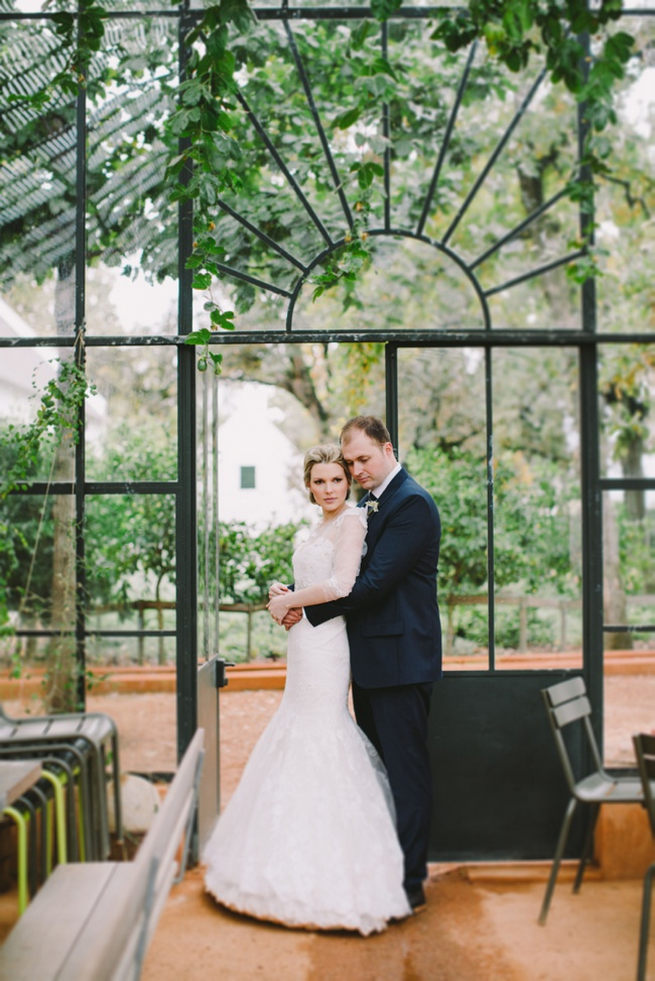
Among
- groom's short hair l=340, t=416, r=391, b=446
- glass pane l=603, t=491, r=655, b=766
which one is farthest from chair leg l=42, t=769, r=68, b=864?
glass pane l=603, t=491, r=655, b=766

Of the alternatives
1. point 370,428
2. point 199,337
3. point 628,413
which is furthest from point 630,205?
point 199,337

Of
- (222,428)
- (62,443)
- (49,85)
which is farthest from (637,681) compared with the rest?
(49,85)

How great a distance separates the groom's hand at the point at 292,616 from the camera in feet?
11.9

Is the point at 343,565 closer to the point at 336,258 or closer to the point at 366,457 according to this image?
the point at 366,457

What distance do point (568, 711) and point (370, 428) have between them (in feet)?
4.28

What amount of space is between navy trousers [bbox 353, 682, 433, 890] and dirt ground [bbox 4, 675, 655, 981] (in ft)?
0.82

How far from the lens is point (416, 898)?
3486 millimetres

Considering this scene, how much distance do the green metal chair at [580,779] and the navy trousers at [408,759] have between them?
1.54 feet

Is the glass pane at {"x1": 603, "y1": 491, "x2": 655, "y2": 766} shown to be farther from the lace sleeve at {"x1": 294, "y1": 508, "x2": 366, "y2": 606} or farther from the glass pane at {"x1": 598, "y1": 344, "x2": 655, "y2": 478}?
the lace sleeve at {"x1": 294, "y1": 508, "x2": 366, "y2": 606}

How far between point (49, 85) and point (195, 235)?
0.87 meters

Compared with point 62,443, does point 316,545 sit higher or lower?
lower

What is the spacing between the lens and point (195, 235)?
3.93 metres

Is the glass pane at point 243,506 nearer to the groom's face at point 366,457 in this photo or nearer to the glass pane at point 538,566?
the groom's face at point 366,457

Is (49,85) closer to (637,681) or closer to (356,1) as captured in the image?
(356,1)
